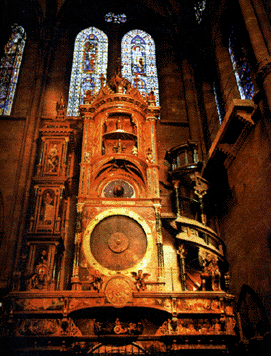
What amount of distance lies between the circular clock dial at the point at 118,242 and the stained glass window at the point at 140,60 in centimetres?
531

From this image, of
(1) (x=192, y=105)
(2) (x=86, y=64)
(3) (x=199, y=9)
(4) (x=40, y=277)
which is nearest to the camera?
(4) (x=40, y=277)

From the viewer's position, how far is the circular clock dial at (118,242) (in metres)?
8.00

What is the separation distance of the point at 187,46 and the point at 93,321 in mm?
9418

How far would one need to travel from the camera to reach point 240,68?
1001 centimetres

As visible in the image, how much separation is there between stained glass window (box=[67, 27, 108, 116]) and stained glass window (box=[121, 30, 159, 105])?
2.30 ft

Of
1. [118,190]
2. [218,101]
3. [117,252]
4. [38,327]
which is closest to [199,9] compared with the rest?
[218,101]

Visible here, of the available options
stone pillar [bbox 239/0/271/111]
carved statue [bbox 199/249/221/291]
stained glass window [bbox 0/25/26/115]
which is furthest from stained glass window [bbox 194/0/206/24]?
carved statue [bbox 199/249/221/291]

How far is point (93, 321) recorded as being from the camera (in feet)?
22.8

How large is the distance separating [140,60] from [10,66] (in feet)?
13.9

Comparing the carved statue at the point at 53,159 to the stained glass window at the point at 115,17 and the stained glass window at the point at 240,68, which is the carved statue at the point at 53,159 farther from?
the stained glass window at the point at 115,17

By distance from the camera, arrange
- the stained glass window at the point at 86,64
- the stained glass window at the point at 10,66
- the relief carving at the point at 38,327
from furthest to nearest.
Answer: the stained glass window at the point at 86,64 < the stained glass window at the point at 10,66 < the relief carving at the point at 38,327

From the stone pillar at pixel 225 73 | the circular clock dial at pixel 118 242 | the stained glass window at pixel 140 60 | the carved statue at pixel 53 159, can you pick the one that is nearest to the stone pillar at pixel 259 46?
the stone pillar at pixel 225 73

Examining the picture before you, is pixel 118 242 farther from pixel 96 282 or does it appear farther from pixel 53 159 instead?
pixel 53 159

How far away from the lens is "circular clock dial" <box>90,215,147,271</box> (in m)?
8.00
